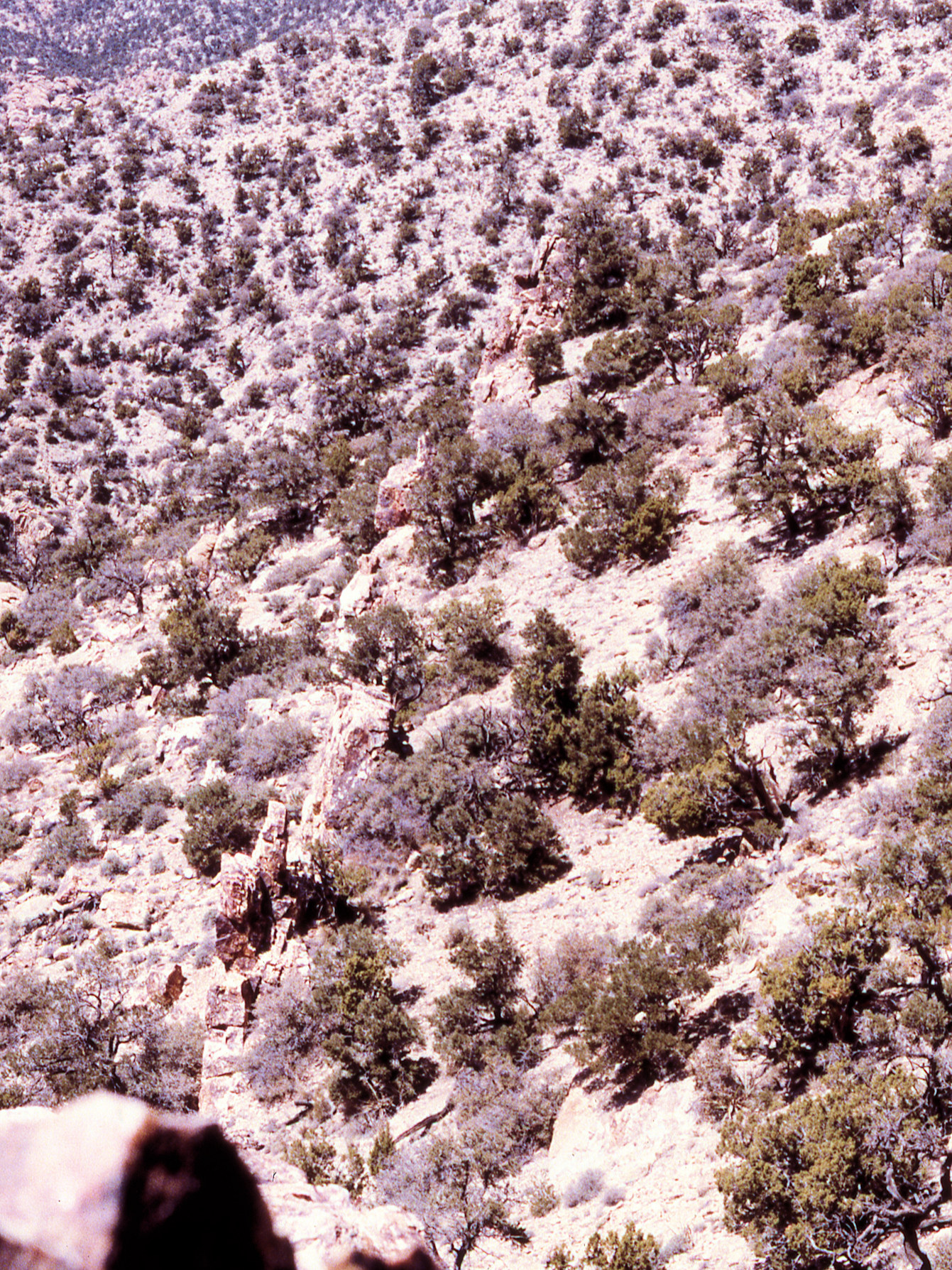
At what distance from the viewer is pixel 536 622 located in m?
18.8

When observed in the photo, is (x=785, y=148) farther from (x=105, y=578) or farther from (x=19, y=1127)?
(x=19, y=1127)

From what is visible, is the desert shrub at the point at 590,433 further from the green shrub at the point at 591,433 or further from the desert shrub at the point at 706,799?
the desert shrub at the point at 706,799

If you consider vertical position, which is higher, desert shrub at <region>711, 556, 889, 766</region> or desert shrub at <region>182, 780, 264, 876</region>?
desert shrub at <region>711, 556, 889, 766</region>

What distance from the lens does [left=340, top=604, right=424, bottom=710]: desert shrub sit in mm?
20906

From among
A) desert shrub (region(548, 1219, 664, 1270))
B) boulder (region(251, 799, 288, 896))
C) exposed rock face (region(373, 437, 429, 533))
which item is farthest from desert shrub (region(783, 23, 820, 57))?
desert shrub (region(548, 1219, 664, 1270))

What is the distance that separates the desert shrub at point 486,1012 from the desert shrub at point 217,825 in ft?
23.0

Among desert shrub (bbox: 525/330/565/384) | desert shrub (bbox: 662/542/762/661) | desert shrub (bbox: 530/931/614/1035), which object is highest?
desert shrub (bbox: 525/330/565/384)

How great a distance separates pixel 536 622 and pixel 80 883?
11.0 m

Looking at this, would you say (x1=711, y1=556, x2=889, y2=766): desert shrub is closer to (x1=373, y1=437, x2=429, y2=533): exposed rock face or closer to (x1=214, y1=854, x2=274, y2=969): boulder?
(x1=214, y1=854, x2=274, y2=969): boulder

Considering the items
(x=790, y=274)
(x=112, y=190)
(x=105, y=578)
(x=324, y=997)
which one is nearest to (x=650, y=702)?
(x=324, y=997)

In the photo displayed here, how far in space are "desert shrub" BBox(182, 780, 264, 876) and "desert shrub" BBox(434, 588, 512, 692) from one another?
5.27 meters

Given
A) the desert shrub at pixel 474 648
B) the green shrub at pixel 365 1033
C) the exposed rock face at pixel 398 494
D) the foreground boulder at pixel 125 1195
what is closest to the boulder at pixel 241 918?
the green shrub at pixel 365 1033

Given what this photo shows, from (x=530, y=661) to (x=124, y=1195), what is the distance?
16.4 metres

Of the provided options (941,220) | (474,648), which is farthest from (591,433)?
(941,220)
